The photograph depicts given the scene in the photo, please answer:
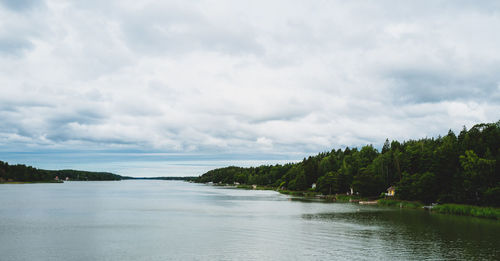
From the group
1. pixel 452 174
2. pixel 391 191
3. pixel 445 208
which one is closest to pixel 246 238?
pixel 445 208

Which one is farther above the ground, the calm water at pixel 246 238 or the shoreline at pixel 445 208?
the shoreline at pixel 445 208

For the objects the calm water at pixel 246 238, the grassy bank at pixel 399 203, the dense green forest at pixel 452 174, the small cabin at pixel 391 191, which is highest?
the dense green forest at pixel 452 174

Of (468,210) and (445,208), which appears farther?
(445,208)

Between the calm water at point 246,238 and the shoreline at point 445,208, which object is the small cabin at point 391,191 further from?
the calm water at point 246,238

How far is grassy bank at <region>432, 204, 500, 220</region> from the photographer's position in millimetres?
69938

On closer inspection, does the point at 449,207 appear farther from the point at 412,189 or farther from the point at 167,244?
the point at 167,244

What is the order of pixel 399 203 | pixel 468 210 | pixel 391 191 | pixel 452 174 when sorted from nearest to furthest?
pixel 468 210 → pixel 452 174 → pixel 399 203 → pixel 391 191

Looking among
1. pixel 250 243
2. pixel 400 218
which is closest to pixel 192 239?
pixel 250 243

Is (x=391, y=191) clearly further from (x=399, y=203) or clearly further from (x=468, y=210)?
(x=468, y=210)

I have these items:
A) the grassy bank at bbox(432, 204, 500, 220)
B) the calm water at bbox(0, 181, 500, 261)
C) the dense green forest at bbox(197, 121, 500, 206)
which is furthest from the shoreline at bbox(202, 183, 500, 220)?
the calm water at bbox(0, 181, 500, 261)

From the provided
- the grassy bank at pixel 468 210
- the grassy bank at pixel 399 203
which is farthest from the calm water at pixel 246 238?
the grassy bank at pixel 399 203

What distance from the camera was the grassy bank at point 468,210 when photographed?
6994 centimetres

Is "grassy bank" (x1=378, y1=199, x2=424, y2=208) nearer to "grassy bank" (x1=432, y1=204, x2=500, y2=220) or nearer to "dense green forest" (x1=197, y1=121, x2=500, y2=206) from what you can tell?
"dense green forest" (x1=197, y1=121, x2=500, y2=206)

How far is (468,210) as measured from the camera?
75750 millimetres
